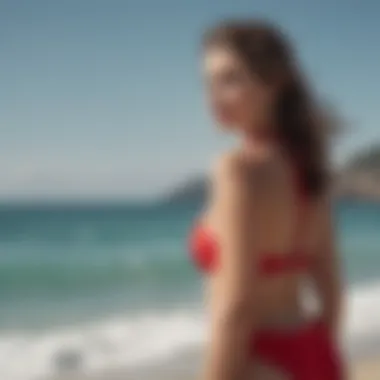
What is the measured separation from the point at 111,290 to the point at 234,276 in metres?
1.44

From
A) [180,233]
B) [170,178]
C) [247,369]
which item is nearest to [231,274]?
[247,369]

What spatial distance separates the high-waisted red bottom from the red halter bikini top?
0.27 feet

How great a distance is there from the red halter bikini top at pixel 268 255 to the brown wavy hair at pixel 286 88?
0.03 metres

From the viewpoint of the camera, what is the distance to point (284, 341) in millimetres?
1484

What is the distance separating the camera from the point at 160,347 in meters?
2.59

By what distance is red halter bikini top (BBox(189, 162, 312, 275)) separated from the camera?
1.47 metres

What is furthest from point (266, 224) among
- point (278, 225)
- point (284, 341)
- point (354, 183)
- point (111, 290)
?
point (111, 290)

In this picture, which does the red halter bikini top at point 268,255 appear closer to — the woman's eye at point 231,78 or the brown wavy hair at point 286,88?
the brown wavy hair at point 286,88

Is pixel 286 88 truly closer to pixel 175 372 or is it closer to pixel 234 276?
pixel 234 276

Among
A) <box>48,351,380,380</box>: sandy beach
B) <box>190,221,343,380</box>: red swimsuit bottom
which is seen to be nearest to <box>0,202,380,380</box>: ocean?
<box>48,351,380,380</box>: sandy beach

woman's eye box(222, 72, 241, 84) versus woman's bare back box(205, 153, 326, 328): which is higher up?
woman's eye box(222, 72, 241, 84)

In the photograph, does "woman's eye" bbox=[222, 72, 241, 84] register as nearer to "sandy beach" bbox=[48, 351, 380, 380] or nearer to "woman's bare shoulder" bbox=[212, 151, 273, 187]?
"woman's bare shoulder" bbox=[212, 151, 273, 187]

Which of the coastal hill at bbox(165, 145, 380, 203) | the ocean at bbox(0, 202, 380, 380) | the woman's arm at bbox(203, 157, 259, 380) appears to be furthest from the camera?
the ocean at bbox(0, 202, 380, 380)

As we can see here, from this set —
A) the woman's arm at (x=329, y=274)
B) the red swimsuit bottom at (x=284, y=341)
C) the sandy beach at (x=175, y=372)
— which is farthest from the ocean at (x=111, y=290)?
the red swimsuit bottom at (x=284, y=341)
